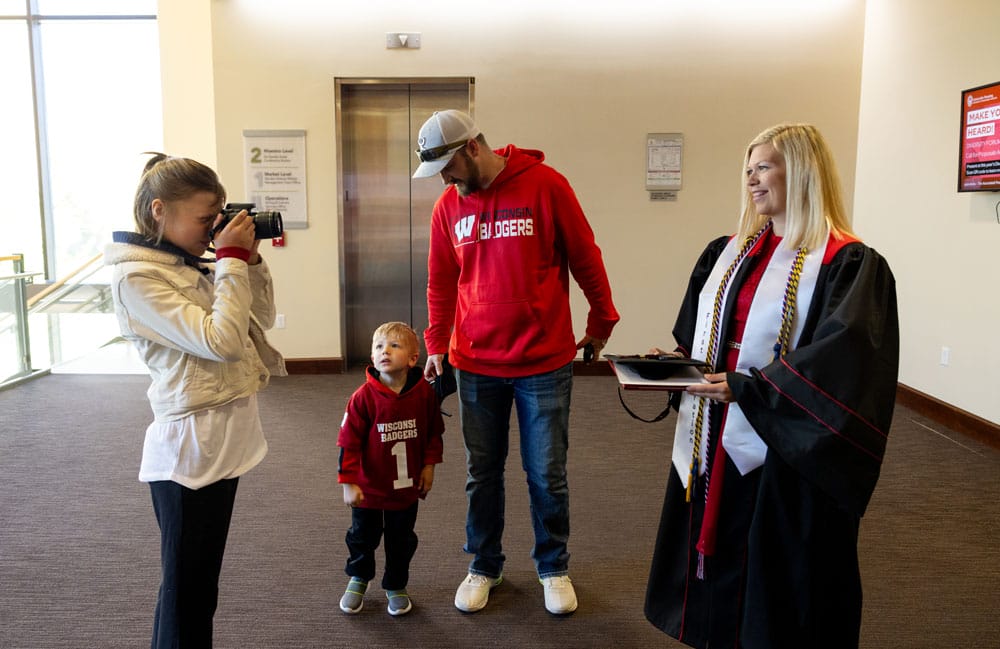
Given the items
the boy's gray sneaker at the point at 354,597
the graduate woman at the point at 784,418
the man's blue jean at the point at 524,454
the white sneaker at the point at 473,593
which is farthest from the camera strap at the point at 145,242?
the white sneaker at the point at 473,593

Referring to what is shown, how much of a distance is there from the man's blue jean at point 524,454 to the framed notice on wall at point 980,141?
133 inches

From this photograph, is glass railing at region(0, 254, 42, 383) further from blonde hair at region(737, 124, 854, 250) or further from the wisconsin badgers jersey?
blonde hair at region(737, 124, 854, 250)

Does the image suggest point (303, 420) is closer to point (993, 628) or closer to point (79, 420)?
point (79, 420)

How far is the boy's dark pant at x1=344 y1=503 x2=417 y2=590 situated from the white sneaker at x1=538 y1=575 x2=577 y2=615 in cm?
48

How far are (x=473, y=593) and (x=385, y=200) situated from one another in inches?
165

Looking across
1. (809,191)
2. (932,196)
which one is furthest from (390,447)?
(932,196)

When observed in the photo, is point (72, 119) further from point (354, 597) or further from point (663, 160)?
point (354, 597)

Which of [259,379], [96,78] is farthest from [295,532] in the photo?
[96,78]

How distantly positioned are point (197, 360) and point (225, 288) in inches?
7.1

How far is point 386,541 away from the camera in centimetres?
249

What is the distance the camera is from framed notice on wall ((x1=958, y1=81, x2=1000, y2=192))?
4.27 meters

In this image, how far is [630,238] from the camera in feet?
20.0

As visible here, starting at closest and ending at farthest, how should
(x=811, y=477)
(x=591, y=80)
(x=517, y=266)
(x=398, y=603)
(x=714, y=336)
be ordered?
(x=811, y=477) → (x=714, y=336) → (x=517, y=266) → (x=398, y=603) → (x=591, y=80)

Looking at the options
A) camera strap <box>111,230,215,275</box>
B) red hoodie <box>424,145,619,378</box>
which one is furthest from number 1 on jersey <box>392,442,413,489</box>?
camera strap <box>111,230,215,275</box>
